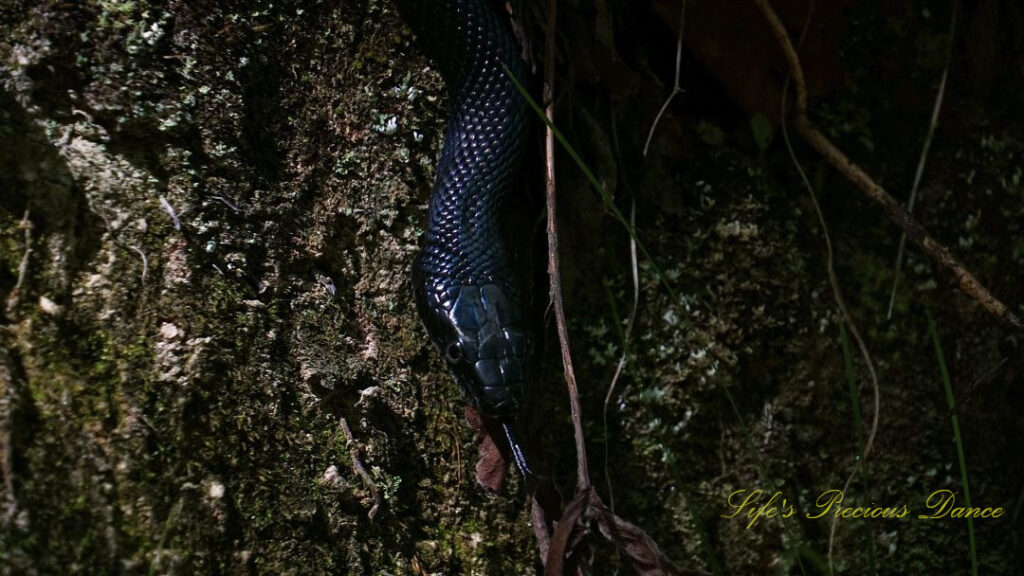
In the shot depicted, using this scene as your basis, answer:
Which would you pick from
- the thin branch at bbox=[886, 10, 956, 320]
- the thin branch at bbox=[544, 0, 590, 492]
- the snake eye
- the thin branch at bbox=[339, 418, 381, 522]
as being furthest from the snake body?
the thin branch at bbox=[886, 10, 956, 320]

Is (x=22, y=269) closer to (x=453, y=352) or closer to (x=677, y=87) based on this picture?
(x=453, y=352)

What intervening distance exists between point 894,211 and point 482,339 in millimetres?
1252

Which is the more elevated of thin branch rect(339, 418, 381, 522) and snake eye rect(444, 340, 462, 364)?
snake eye rect(444, 340, 462, 364)

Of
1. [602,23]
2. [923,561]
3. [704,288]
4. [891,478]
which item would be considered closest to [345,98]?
[602,23]

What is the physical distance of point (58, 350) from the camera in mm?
1499

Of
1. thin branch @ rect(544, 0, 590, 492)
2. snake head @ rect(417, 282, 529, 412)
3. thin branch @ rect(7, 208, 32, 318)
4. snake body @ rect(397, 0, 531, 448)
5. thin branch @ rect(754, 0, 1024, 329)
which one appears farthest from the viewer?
thin branch @ rect(754, 0, 1024, 329)

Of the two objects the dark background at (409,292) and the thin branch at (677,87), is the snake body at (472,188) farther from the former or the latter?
the thin branch at (677,87)

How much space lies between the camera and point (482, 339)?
1928mm

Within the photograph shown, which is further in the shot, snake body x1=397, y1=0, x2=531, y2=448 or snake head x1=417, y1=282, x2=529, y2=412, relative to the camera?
snake body x1=397, y1=0, x2=531, y2=448

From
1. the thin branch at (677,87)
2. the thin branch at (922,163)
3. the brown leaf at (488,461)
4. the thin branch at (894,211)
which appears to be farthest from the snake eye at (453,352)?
the thin branch at (922,163)

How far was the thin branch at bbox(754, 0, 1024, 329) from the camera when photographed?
2104 mm

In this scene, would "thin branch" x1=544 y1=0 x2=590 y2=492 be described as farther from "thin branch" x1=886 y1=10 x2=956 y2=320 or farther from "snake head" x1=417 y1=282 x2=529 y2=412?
"thin branch" x1=886 y1=10 x2=956 y2=320

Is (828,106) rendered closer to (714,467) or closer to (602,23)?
(602,23)

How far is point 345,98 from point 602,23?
738 mm
